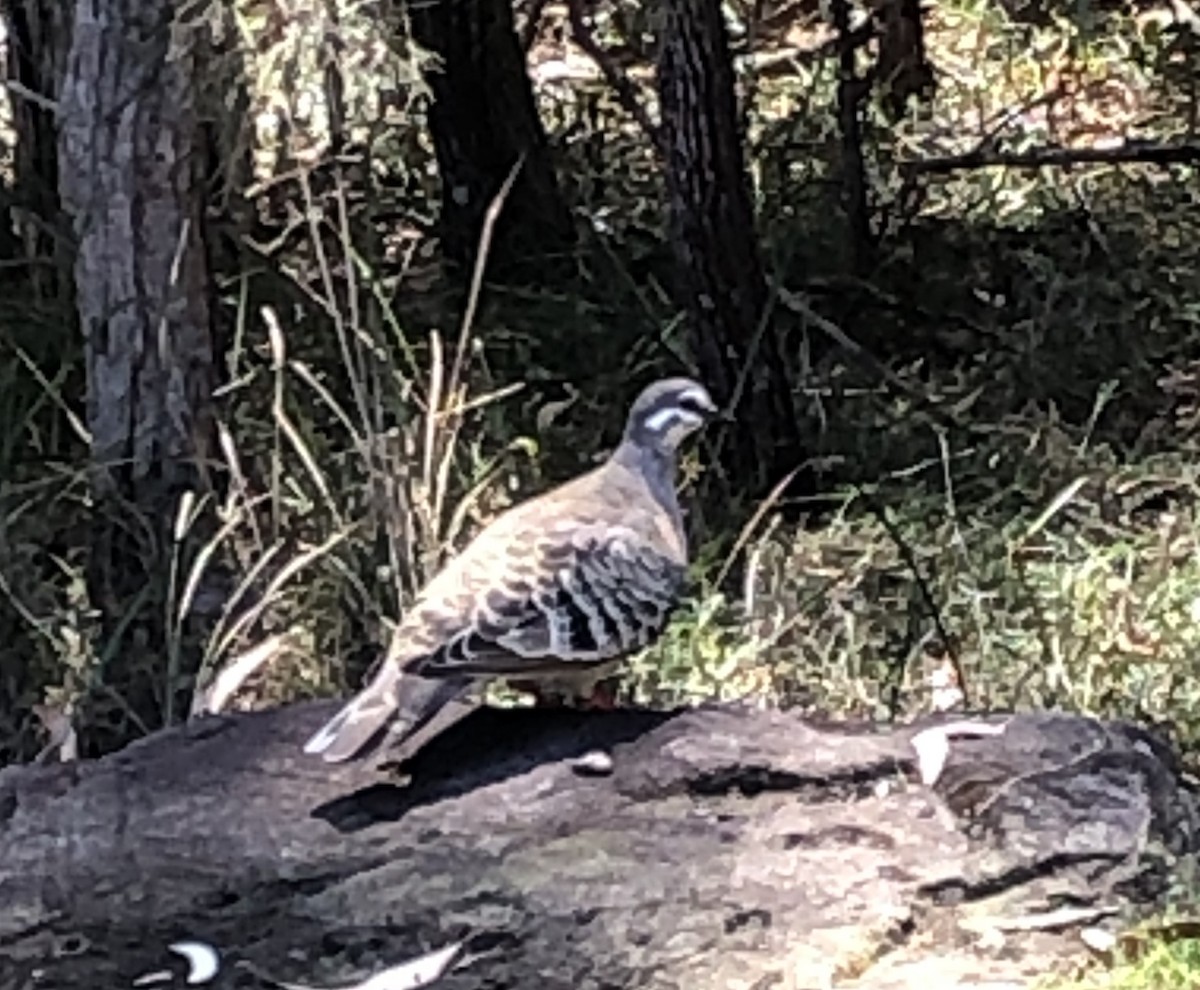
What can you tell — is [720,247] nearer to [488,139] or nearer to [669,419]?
[669,419]

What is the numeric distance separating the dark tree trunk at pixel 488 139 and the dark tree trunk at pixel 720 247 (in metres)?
1.49

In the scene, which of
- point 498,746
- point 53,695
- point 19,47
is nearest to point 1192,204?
point 19,47

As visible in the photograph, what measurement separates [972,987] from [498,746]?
0.85m

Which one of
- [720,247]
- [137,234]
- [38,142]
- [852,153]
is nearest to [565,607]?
[137,234]

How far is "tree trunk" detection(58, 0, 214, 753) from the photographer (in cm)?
563

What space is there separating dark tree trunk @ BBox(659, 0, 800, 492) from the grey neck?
1.50m

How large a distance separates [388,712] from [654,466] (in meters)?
0.97

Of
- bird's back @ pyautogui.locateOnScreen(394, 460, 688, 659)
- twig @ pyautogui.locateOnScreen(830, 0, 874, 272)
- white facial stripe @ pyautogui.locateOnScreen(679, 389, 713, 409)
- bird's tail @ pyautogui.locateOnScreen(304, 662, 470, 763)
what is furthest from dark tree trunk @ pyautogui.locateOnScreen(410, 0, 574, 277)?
bird's tail @ pyautogui.locateOnScreen(304, 662, 470, 763)

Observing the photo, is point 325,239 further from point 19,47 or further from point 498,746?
point 498,746

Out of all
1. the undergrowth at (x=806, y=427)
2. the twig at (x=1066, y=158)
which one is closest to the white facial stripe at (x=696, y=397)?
the undergrowth at (x=806, y=427)

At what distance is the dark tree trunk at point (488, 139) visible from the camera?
798 cm

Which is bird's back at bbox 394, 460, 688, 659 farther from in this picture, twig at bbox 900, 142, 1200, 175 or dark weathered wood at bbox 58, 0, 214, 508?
twig at bbox 900, 142, 1200, 175

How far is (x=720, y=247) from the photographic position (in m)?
6.52

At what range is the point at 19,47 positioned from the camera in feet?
26.1
